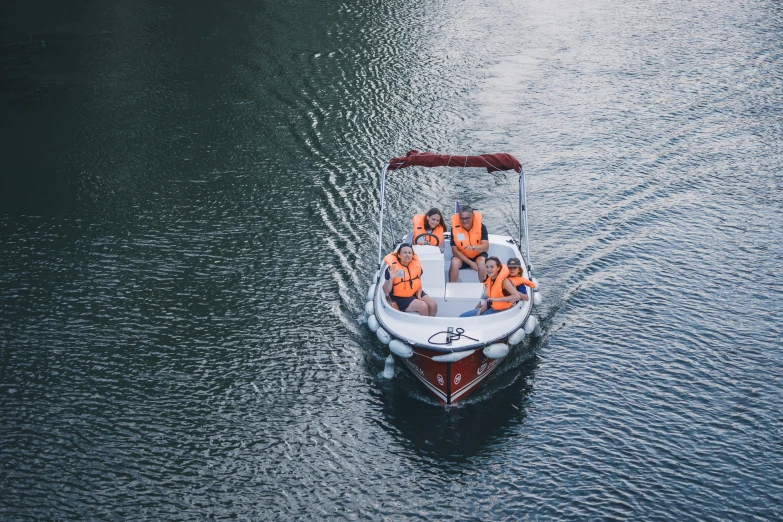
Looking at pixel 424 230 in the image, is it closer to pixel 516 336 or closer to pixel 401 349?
pixel 516 336

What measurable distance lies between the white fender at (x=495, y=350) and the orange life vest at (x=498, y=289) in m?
1.07

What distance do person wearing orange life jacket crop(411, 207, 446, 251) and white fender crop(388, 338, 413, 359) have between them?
320 cm

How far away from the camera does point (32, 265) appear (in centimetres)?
1675

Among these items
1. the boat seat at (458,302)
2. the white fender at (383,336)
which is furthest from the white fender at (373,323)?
the boat seat at (458,302)

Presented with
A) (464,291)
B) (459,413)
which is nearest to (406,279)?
(464,291)

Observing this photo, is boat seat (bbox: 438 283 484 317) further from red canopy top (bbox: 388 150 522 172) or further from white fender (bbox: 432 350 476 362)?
red canopy top (bbox: 388 150 522 172)

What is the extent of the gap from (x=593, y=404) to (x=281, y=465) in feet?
16.4

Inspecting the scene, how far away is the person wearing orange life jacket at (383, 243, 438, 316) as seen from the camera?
13.7m

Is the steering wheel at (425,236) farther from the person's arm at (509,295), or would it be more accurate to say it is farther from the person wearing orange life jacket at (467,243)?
the person's arm at (509,295)

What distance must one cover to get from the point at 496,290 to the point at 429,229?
2.60 metres

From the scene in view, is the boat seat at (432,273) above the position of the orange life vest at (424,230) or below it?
below

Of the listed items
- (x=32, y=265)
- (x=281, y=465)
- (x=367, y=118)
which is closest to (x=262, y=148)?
(x=367, y=118)

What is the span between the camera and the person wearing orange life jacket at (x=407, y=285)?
13711 mm

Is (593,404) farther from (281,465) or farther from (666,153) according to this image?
(666,153)
